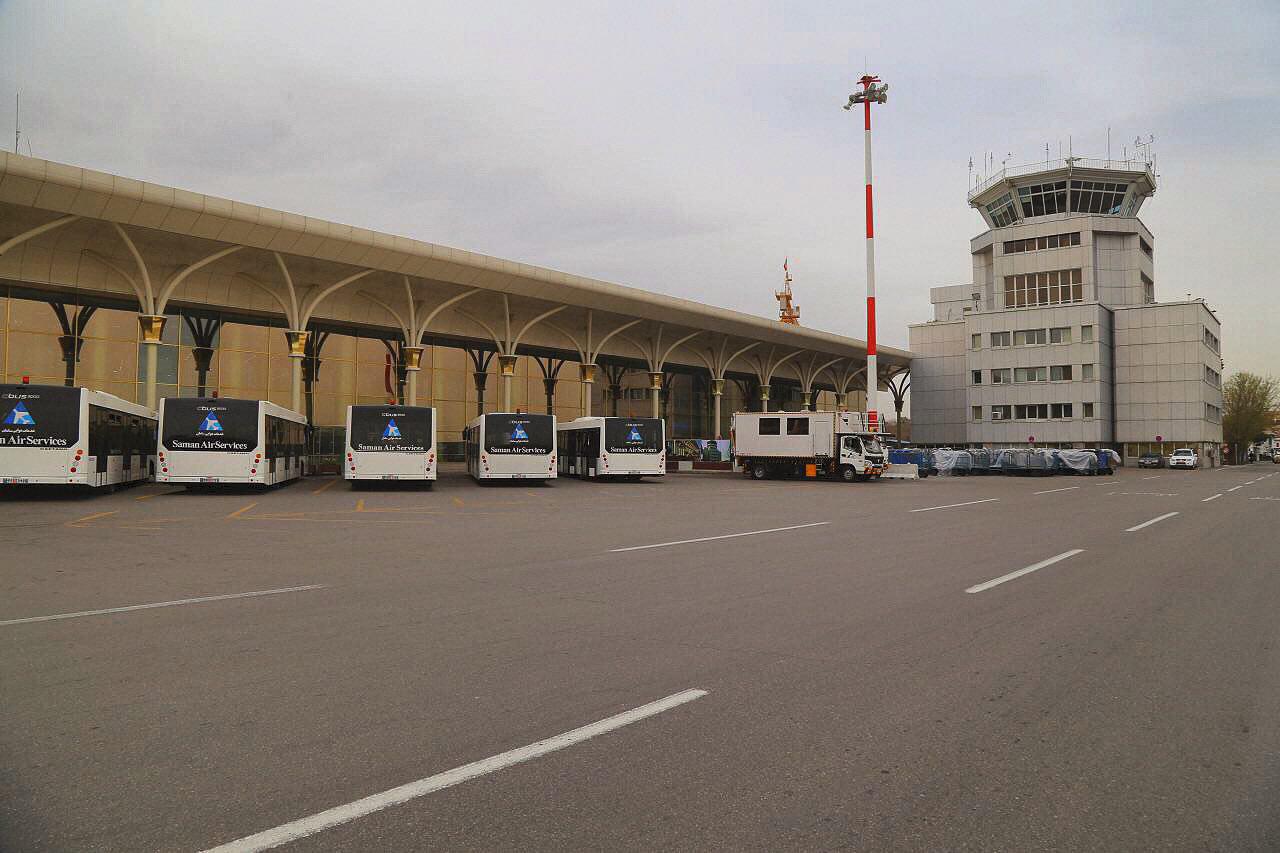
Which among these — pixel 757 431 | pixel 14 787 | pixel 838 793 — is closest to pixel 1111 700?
pixel 838 793

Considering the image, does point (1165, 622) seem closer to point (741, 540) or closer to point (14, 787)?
point (741, 540)

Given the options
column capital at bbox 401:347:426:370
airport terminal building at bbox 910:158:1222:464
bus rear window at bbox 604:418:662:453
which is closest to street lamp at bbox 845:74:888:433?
bus rear window at bbox 604:418:662:453

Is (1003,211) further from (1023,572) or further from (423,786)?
(423,786)

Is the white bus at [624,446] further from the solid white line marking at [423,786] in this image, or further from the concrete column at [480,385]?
the solid white line marking at [423,786]

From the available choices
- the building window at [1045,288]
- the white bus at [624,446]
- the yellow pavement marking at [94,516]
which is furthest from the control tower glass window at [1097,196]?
the yellow pavement marking at [94,516]

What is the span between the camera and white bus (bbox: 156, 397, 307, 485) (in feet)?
75.4

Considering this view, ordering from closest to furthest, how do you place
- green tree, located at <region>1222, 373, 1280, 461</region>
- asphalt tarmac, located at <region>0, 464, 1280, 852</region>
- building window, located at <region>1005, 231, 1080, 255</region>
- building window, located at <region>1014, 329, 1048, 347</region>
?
asphalt tarmac, located at <region>0, 464, 1280, 852</region> < building window, located at <region>1005, 231, 1080, 255</region> < building window, located at <region>1014, 329, 1048, 347</region> < green tree, located at <region>1222, 373, 1280, 461</region>

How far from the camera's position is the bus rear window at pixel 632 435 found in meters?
33.7

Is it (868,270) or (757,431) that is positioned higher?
(868,270)

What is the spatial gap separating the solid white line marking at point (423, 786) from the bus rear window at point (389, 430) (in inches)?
915

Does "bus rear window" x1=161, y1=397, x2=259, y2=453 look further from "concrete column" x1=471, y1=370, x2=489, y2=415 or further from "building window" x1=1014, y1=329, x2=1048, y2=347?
"building window" x1=1014, y1=329, x2=1048, y2=347

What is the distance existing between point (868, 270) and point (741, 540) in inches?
1281

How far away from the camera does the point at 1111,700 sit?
177 inches

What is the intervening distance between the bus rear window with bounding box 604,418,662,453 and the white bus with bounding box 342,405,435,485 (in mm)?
8838
